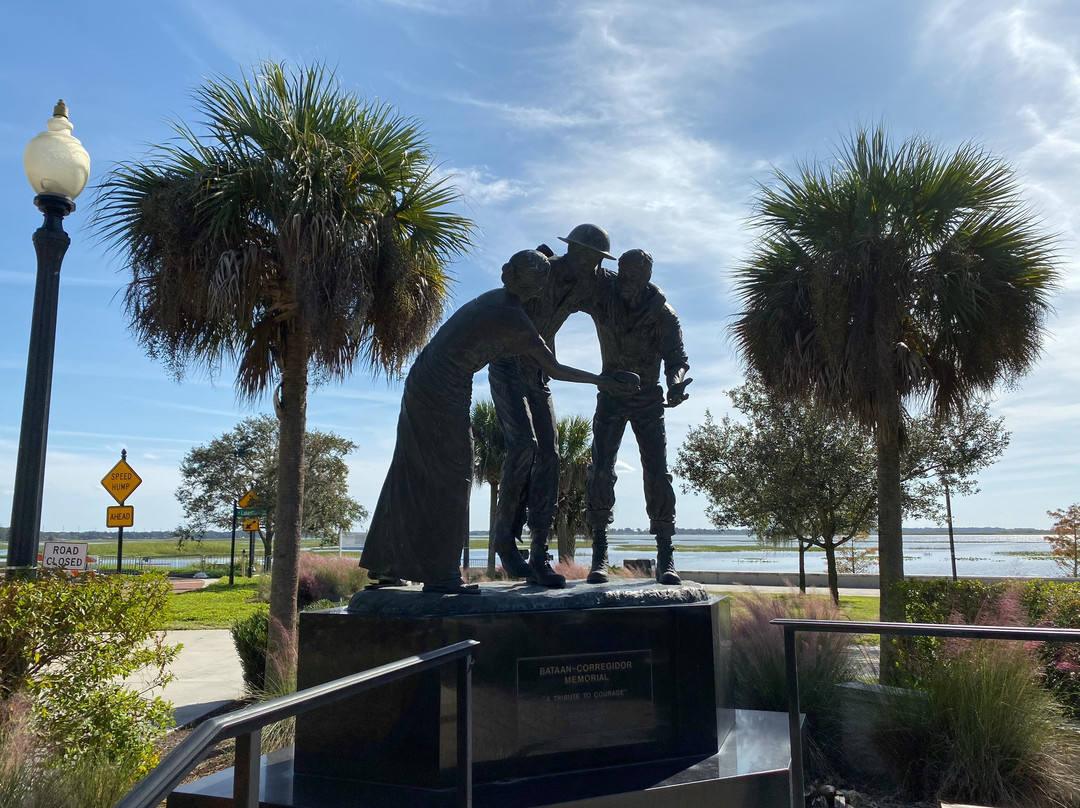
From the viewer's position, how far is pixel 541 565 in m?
4.71

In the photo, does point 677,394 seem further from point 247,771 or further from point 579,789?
point 247,771

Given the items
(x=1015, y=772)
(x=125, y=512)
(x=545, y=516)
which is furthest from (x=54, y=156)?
(x=1015, y=772)

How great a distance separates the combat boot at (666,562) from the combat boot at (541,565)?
670 millimetres

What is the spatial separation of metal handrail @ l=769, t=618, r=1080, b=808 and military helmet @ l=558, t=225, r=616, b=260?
2542mm

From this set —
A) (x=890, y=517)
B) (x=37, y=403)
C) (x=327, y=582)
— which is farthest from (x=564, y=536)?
(x=37, y=403)

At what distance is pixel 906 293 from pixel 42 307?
958 centimetres

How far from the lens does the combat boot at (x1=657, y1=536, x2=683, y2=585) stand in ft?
15.9

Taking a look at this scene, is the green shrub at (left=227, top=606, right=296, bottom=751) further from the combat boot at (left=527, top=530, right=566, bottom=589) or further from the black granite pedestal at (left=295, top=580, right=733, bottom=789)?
the black granite pedestal at (left=295, top=580, right=733, bottom=789)

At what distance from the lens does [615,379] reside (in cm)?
445

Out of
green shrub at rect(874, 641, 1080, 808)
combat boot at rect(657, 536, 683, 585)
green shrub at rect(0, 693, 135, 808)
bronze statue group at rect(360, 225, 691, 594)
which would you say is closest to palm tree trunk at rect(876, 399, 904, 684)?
green shrub at rect(874, 641, 1080, 808)

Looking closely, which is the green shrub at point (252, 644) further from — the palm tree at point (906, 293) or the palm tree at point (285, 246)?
the palm tree at point (906, 293)

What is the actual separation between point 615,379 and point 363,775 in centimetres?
242

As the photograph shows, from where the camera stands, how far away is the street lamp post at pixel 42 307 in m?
6.03

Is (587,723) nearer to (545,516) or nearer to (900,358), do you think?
Result: (545,516)
